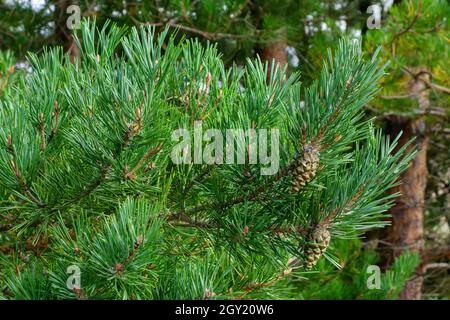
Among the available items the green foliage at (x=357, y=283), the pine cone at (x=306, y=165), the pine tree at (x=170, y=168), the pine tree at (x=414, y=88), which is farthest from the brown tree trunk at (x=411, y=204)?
the pine cone at (x=306, y=165)

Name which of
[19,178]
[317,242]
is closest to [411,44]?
[317,242]

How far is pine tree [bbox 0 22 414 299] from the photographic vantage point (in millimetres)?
735

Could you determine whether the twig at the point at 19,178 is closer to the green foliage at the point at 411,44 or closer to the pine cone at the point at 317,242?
the pine cone at the point at 317,242

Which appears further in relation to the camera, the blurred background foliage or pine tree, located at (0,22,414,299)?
the blurred background foliage

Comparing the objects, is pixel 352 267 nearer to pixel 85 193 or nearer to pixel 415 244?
pixel 415 244

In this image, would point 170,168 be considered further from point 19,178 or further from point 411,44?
point 411,44

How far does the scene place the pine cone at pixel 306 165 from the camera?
75cm

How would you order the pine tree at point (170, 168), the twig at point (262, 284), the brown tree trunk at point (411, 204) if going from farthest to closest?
the brown tree trunk at point (411, 204) < the twig at point (262, 284) < the pine tree at point (170, 168)

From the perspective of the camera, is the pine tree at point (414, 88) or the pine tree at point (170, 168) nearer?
the pine tree at point (170, 168)

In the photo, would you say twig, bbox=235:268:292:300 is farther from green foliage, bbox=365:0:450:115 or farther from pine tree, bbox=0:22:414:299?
green foliage, bbox=365:0:450:115

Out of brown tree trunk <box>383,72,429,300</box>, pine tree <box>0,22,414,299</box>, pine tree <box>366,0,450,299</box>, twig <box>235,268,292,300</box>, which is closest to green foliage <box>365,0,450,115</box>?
pine tree <box>366,0,450,299</box>

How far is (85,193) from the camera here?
835 millimetres

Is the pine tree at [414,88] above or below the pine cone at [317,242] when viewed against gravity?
above
